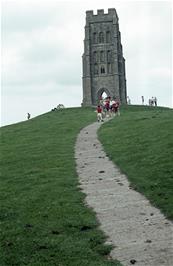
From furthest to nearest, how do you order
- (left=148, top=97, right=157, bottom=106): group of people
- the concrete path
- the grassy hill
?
(left=148, top=97, right=157, bottom=106): group of people, the grassy hill, the concrete path

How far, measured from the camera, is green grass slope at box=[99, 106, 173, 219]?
1723 cm

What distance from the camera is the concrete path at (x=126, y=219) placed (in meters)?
11.7

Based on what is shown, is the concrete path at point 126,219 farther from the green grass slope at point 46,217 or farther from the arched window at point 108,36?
the arched window at point 108,36

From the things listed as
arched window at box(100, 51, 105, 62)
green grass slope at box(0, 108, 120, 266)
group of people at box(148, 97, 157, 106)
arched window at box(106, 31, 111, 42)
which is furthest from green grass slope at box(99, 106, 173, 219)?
arched window at box(106, 31, 111, 42)

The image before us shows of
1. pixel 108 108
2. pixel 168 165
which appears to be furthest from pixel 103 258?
pixel 108 108

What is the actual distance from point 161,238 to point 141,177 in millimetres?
7531

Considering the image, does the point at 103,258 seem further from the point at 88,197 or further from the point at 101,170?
the point at 101,170

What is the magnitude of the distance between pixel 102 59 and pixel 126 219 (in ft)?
339

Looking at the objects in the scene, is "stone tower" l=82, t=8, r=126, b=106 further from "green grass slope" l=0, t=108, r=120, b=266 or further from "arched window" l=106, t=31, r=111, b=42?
"green grass slope" l=0, t=108, r=120, b=266

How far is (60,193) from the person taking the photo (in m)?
18.5

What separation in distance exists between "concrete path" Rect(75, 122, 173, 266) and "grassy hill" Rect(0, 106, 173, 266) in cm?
36

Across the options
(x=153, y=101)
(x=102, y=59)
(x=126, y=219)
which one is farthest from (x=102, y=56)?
(x=126, y=219)

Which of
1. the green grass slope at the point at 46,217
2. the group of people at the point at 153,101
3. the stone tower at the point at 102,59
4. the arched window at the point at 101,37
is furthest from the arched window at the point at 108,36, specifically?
the green grass slope at the point at 46,217

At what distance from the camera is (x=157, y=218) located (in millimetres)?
14430
